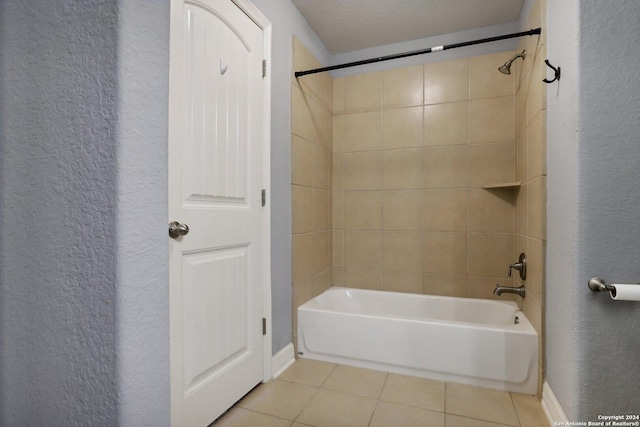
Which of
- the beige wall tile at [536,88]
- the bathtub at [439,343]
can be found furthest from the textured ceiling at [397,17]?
the bathtub at [439,343]

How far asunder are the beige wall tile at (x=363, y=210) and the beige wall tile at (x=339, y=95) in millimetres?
728

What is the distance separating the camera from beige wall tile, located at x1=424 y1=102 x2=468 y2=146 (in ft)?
7.86

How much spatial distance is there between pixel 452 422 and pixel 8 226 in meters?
1.83

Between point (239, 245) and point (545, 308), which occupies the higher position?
point (239, 245)

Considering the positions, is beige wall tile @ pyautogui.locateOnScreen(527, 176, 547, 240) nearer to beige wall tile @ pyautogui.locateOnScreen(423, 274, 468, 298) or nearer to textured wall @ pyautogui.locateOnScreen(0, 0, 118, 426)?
beige wall tile @ pyautogui.locateOnScreen(423, 274, 468, 298)

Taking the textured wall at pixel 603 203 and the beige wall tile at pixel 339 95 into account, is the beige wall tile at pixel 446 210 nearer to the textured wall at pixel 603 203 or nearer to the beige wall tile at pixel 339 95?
the beige wall tile at pixel 339 95

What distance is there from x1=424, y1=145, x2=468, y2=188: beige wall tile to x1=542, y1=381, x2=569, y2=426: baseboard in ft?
4.52

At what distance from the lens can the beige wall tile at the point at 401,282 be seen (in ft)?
8.30

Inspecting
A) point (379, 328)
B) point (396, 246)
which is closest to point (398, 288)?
point (396, 246)

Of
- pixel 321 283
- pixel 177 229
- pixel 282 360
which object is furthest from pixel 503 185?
pixel 177 229

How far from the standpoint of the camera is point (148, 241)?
0.75m

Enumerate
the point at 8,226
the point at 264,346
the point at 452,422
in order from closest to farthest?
the point at 8,226 < the point at 452,422 < the point at 264,346

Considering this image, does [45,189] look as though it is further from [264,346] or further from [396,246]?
[396,246]

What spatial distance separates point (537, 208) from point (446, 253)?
87 cm
